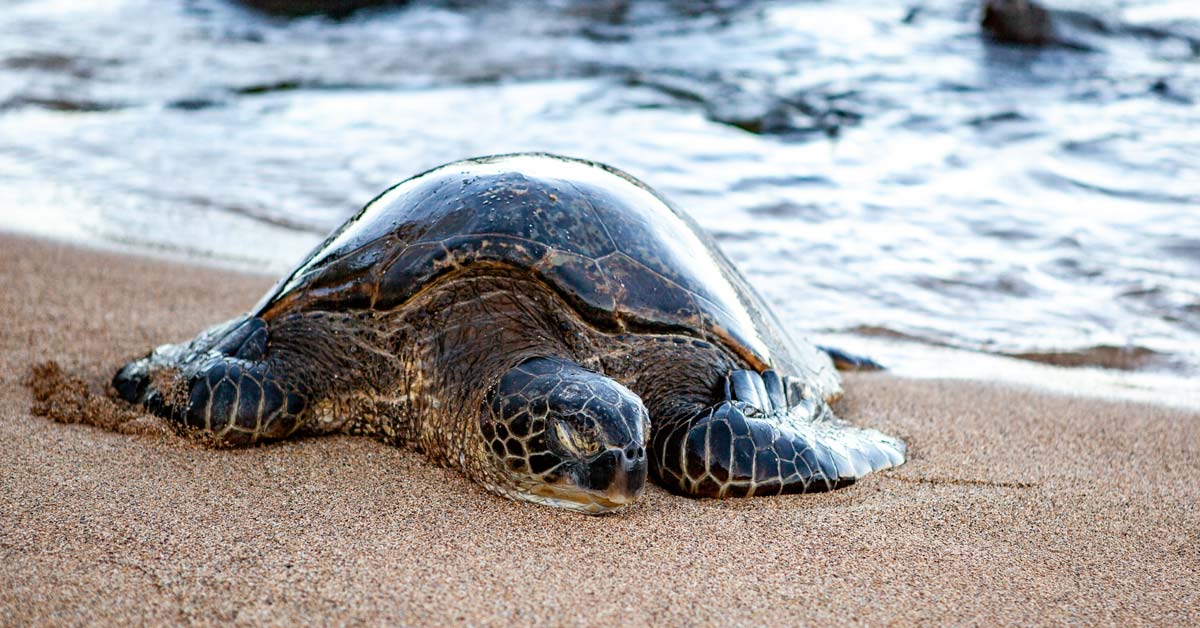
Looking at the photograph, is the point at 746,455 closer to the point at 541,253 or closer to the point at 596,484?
the point at 596,484

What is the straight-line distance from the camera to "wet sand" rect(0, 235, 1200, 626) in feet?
7.36

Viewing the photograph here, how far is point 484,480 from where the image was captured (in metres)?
2.90

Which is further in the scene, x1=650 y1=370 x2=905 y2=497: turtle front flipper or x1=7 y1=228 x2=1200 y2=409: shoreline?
x1=7 y1=228 x2=1200 y2=409: shoreline

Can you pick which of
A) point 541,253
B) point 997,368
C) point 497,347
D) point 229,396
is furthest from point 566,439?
point 997,368

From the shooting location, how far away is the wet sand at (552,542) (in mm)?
2242

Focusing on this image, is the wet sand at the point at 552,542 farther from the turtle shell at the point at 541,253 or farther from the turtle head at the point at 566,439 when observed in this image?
the turtle shell at the point at 541,253

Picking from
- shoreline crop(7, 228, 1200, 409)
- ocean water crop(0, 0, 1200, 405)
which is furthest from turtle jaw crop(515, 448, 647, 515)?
shoreline crop(7, 228, 1200, 409)

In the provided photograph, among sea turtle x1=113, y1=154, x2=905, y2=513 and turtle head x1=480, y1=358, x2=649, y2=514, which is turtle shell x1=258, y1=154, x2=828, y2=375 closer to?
sea turtle x1=113, y1=154, x2=905, y2=513

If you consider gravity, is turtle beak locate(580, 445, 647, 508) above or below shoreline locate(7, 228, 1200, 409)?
above

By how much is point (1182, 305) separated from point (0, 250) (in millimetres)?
6222

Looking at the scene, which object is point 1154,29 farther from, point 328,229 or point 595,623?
point 595,623

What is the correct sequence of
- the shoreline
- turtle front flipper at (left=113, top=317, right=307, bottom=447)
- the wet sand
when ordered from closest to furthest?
the wet sand < turtle front flipper at (left=113, top=317, right=307, bottom=447) < the shoreline

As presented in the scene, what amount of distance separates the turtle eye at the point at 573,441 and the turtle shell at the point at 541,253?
0.58m

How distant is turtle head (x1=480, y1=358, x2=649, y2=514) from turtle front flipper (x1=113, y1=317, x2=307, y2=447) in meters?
0.74
